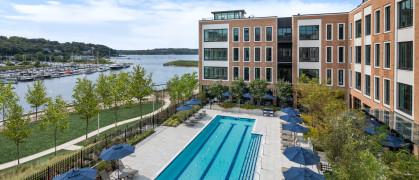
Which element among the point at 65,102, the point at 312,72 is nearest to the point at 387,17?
the point at 312,72

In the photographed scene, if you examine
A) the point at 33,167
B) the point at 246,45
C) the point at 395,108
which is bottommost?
the point at 33,167

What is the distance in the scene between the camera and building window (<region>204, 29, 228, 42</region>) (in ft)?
125

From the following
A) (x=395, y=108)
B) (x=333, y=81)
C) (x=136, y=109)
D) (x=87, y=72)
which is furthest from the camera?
(x=87, y=72)

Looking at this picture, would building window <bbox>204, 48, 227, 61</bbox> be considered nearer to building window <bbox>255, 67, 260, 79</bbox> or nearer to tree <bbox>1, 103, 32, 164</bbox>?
building window <bbox>255, 67, 260, 79</bbox>

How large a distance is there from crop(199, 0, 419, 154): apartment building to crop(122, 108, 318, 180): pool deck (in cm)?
800

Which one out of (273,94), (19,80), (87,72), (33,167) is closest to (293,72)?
(273,94)

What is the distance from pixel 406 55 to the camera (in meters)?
16.9

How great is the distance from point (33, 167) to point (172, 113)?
15814 millimetres

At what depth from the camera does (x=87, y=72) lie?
13250 centimetres

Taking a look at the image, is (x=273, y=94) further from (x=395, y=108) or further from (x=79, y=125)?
(x=79, y=125)

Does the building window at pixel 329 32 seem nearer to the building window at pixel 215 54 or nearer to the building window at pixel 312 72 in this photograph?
the building window at pixel 312 72

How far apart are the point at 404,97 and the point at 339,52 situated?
1619 centimetres

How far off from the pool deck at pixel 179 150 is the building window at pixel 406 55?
9.08 metres

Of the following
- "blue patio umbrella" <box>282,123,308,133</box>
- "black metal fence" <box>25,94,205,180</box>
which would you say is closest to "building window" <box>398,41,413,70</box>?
"blue patio umbrella" <box>282,123,308,133</box>
